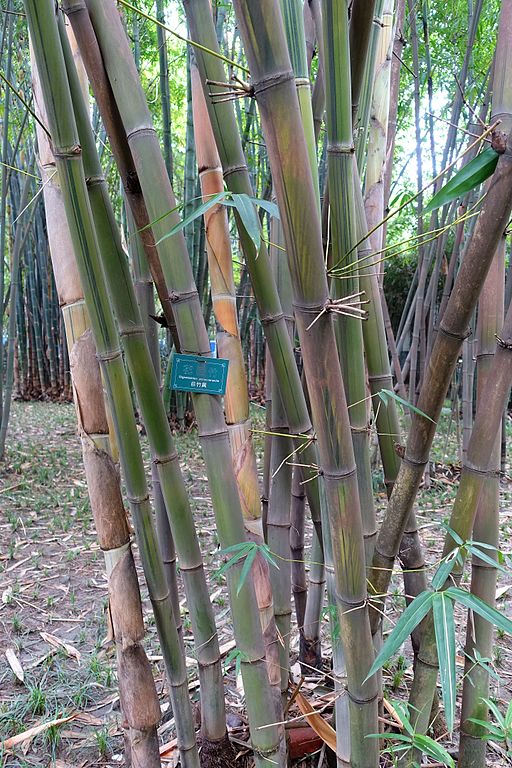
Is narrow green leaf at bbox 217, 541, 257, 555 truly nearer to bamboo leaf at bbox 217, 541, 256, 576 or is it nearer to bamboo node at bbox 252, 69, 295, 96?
bamboo leaf at bbox 217, 541, 256, 576

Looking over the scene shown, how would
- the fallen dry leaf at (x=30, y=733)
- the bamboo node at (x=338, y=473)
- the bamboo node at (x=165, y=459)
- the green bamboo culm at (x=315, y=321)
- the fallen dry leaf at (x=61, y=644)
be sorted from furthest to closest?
the fallen dry leaf at (x=61, y=644)
the fallen dry leaf at (x=30, y=733)
the bamboo node at (x=165, y=459)
the bamboo node at (x=338, y=473)
the green bamboo culm at (x=315, y=321)

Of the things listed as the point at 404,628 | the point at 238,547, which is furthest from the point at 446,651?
the point at 238,547

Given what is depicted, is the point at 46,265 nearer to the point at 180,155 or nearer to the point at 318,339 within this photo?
the point at 180,155

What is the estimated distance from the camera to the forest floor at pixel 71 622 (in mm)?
1086

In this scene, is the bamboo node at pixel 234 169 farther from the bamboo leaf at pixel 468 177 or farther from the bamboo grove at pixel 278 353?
the bamboo leaf at pixel 468 177

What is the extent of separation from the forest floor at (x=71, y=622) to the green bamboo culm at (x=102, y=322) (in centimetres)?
25

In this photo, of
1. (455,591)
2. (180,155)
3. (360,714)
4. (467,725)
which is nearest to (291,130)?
(455,591)

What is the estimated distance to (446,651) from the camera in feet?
1.44

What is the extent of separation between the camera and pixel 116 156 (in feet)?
2.30

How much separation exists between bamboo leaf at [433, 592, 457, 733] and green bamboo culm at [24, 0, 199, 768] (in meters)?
0.40

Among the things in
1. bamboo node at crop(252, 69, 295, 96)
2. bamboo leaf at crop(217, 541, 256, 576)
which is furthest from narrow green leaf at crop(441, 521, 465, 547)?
bamboo node at crop(252, 69, 295, 96)

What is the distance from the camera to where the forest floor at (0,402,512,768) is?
109 cm

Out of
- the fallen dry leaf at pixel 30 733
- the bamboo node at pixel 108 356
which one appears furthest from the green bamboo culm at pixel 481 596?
the fallen dry leaf at pixel 30 733

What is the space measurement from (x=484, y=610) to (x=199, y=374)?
1.26 feet
